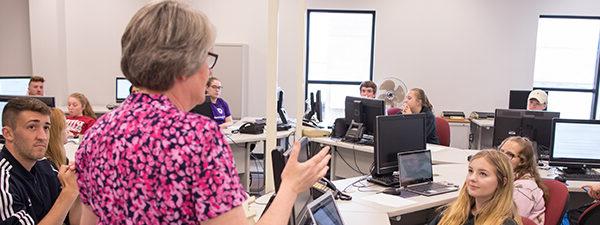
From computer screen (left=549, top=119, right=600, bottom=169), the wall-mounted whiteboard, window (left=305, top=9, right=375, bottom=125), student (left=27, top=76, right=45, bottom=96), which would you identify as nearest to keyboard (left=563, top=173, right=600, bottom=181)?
computer screen (left=549, top=119, right=600, bottom=169)

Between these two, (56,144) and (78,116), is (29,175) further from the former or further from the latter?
Answer: (78,116)

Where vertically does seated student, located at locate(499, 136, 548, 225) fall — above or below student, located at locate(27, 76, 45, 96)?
below

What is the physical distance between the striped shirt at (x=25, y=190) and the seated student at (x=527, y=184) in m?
2.34

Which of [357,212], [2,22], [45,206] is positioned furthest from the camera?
[2,22]

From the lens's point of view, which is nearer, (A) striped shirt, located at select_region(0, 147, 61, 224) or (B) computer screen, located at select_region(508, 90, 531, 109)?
(A) striped shirt, located at select_region(0, 147, 61, 224)

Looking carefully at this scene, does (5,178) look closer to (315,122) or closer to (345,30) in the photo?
(315,122)

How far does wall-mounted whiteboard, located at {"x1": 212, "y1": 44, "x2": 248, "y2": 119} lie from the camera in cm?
730

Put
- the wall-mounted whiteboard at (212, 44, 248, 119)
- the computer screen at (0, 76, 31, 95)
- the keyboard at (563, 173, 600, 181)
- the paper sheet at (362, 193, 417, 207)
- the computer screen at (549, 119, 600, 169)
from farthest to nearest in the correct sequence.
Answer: the wall-mounted whiteboard at (212, 44, 248, 119) → the computer screen at (0, 76, 31, 95) → the computer screen at (549, 119, 600, 169) → the keyboard at (563, 173, 600, 181) → the paper sheet at (362, 193, 417, 207)

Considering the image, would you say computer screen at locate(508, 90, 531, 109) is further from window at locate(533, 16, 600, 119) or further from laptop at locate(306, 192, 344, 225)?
laptop at locate(306, 192, 344, 225)

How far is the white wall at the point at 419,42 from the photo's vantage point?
729cm

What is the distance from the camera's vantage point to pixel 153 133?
0.94 m

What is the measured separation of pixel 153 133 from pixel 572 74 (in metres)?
7.85

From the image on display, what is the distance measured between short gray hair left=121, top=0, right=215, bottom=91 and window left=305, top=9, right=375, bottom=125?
658 cm

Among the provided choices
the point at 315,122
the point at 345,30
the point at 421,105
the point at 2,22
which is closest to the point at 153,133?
the point at 421,105
